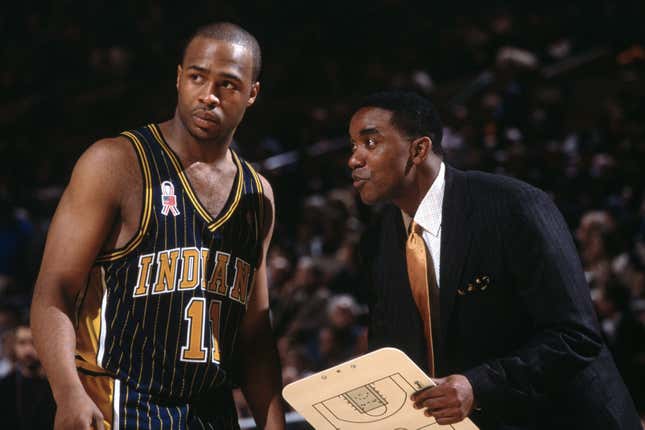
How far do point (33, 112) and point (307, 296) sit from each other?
264 inches

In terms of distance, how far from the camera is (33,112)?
12.0 m

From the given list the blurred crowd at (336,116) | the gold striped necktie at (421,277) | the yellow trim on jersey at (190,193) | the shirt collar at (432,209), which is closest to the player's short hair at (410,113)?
the shirt collar at (432,209)

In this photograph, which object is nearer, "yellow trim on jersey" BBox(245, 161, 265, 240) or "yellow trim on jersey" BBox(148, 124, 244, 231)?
A: "yellow trim on jersey" BBox(148, 124, 244, 231)

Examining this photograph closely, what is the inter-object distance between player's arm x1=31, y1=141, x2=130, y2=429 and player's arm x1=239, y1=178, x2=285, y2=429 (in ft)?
1.93

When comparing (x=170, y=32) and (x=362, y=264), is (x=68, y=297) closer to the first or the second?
(x=362, y=264)

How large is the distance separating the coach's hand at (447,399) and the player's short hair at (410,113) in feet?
2.68

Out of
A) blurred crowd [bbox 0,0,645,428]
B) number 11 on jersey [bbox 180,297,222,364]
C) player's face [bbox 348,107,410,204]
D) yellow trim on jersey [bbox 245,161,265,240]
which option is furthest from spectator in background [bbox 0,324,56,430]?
player's face [bbox 348,107,410,204]

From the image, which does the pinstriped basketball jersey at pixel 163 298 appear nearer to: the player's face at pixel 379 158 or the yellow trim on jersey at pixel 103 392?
the yellow trim on jersey at pixel 103 392

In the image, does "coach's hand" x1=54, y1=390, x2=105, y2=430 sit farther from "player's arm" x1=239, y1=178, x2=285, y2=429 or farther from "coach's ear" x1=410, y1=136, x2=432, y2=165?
"coach's ear" x1=410, y1=136, x2=432, y2=165

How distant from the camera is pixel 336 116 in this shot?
1059 cm

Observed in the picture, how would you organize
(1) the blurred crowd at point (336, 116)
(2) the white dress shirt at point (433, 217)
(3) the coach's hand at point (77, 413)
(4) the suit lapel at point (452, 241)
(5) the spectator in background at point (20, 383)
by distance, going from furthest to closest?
(1) the blurred crowd at point (336, 116) → (5) the spectator in background at point (20, 383) → (2) the white dress shirt at point (433, 217) → (4) the suit lapel at point (452, 241) → (3) the coach's hand at point (77, 413)

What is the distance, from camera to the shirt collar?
8.62ft

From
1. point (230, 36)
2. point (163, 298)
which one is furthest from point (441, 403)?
point (230, 36)

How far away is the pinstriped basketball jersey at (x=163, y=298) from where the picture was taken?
7.75 feet
